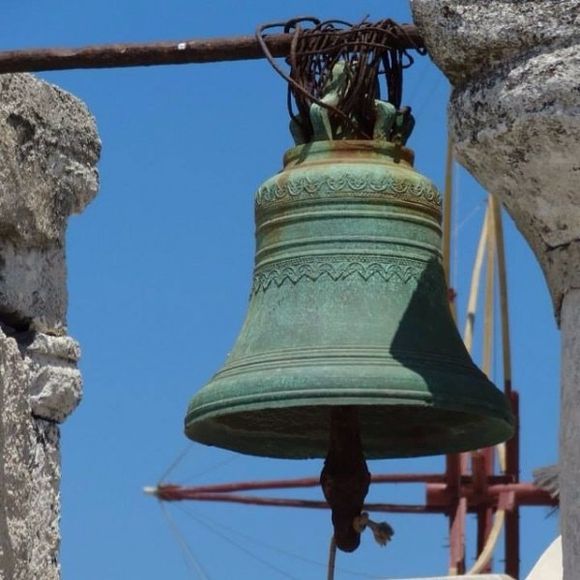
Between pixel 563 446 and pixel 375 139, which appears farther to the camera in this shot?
pixel 375 139

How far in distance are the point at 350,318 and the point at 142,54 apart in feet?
2.40

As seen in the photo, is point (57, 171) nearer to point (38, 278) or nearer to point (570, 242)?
point (38, 278)

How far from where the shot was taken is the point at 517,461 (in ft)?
Result: 44.8

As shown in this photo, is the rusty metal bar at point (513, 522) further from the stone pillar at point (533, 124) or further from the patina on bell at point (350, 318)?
the stone pillar at point (533, 124)

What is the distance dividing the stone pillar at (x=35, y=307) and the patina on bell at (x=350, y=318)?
0.45m

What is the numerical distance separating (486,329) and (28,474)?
9677mm

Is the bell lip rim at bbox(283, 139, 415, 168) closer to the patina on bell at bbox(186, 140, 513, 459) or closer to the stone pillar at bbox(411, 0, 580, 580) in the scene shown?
the patina on bell at bbox(186, 140, 513, 459)

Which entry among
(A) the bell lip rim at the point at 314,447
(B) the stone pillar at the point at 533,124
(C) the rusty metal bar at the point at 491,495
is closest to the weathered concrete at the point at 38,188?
(A) the bell lip rim at the point at 314,447

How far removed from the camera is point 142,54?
4.33m

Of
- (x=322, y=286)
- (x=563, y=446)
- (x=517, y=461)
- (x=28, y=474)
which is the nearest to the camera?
(x=563, y=446)

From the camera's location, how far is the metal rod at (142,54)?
4250 millimetres

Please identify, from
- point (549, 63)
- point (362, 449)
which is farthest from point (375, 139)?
point (549, 63)

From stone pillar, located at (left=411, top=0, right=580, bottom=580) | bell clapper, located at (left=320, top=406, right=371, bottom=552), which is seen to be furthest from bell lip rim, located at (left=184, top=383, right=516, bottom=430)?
stone pillar, located at (left=411, top=0, right=580, bottom=580)

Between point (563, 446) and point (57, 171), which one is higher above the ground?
point (57, 171)
